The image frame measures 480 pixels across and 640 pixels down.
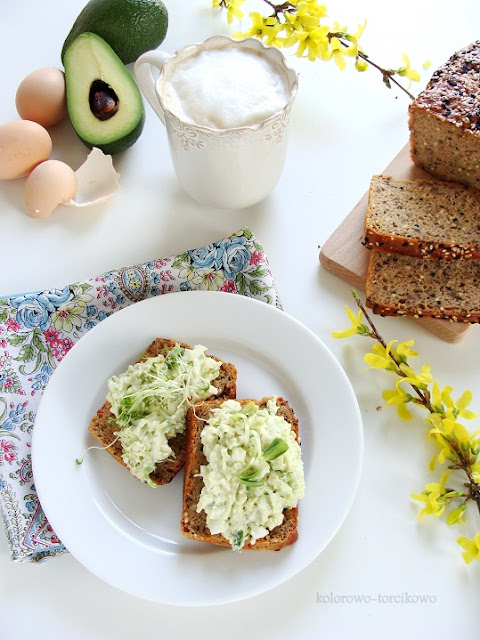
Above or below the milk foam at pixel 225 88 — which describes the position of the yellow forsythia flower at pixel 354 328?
below

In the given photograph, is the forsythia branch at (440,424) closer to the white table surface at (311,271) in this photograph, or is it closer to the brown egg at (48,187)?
the white table surface at (311,271)

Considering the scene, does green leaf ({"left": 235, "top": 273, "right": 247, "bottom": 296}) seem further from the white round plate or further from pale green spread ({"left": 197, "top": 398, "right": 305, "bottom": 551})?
pale green spread ({"left": 197, "top": 398, "right": 305, "bottom": 551})

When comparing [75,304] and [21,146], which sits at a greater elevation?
[21,146]

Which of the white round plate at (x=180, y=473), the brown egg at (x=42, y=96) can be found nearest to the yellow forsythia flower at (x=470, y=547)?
the white round plate at (x=180, y=473)

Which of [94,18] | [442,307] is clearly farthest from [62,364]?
[94,18]

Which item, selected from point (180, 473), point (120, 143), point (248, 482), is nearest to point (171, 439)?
point (180, 473)

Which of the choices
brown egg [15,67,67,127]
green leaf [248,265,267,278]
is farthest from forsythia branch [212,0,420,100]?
green leaf [248,265,267,278]

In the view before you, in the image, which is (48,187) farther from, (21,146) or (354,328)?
(354,328)
